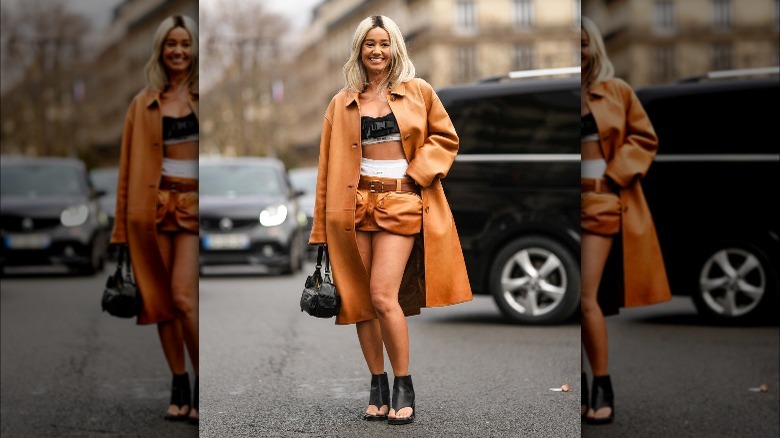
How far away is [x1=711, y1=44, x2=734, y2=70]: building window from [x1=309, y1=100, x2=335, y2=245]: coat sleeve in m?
2.66

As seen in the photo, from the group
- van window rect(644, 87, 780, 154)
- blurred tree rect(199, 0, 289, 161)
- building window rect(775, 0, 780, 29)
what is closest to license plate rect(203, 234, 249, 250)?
blurred tree rect(199, 0, 289, 161)

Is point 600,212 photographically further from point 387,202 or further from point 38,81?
point 38,81

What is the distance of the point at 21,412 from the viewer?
6.16 meters

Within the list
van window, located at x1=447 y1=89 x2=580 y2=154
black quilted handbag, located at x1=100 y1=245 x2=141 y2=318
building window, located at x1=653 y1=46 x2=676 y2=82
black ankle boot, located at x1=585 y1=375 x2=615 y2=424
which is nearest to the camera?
van window, located at x1=447 y1=89 x2=580 y2=154

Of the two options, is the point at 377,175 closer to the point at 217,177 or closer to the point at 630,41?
the point at 217,177

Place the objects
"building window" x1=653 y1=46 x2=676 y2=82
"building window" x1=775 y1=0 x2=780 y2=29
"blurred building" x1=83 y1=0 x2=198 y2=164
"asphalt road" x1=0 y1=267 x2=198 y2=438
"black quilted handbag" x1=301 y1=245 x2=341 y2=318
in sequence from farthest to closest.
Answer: "building window" x1=775 y1=0 x2=780 y2=29, "building window" x1=653 y1=46 x2=676 y2=82, "asphalt road" x1=0 y1=267 x2=198 y2=438, "blurred building" x1=83 y1=0 x2=198 y2=164, "black quilted handbag" x1=301 y1=245 x2=341 y2=318

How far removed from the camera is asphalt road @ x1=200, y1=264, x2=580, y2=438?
198 inches

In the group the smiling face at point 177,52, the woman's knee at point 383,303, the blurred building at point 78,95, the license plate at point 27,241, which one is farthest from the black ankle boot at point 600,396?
the license plate at point 27,241

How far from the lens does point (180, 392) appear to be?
221 inches

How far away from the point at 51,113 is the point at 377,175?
8.74ft

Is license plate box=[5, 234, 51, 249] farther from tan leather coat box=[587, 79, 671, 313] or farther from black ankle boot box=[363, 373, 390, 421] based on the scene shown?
tan leather coat box=[587, 79, 671, 313]

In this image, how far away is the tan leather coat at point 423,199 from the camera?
4.89m

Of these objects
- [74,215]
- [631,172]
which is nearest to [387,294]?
[631,172]

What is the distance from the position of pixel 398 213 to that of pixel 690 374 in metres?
2.55
